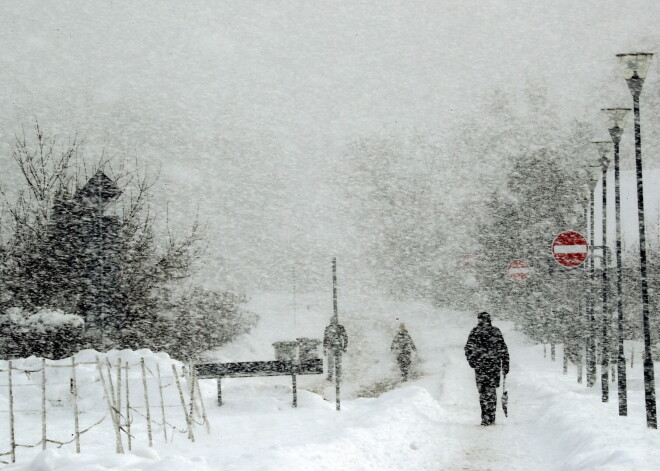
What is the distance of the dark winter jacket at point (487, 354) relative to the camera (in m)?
13.9

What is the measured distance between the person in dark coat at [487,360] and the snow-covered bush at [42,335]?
30.6 feet

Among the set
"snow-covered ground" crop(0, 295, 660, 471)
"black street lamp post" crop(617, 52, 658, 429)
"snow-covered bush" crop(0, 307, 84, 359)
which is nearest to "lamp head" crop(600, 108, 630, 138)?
"black street lamp post" crop(617, 52, 658, 429)

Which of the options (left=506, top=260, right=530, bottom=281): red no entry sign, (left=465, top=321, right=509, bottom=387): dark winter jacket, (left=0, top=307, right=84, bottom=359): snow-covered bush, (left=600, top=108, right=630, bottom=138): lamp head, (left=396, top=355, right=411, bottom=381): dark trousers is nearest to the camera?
(left=465, top=321, right=509, bottom=387): dark winter jacket

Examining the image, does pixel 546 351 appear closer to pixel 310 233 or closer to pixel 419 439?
pixel 419 439

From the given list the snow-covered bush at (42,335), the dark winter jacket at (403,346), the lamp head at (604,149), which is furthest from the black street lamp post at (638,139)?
the snow-covered bush at (42,335)

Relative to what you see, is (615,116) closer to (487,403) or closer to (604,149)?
(604,149)

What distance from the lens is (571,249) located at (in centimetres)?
2017

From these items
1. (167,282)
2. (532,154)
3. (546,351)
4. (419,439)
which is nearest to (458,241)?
(532,154)

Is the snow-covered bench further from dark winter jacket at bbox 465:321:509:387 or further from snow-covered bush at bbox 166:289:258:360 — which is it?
snow-covered bush at bbox 166:289:258:360

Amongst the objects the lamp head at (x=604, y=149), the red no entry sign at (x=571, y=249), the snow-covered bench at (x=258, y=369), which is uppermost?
the lamp head at (x=604, y=149)

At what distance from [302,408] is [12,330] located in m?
7.78

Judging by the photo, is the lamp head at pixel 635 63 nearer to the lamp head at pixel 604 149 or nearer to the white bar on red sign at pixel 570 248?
the lamp head at pixel 604 149

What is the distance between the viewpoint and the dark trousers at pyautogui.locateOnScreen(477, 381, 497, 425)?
13.5m

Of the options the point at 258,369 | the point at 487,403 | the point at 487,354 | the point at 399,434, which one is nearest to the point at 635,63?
the point at 487,354
